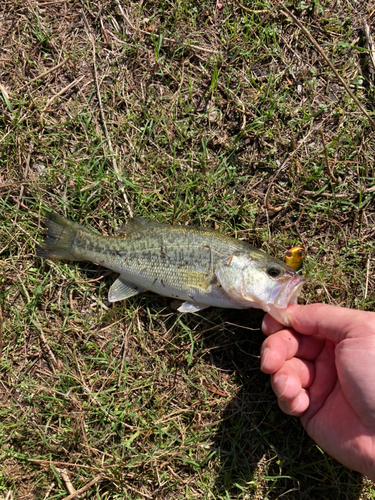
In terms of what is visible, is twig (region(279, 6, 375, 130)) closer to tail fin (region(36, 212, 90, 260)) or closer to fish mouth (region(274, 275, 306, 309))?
fish mouth (region(274, 275, 306, 309))

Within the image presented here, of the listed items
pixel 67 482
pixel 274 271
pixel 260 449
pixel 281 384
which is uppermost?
pixel 274 271

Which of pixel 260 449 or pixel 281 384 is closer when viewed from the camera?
pixel 281 384

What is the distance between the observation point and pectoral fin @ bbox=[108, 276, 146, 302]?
408 cm

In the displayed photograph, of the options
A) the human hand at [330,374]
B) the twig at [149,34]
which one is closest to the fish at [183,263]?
the human hand at [330,374]

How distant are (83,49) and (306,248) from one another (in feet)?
10.8

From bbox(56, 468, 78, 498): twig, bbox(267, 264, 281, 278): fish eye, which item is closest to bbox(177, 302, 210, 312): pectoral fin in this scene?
bbox(267, 264, 281, 278): fish eye

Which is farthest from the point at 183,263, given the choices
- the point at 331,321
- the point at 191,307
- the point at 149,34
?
the point at 149,34

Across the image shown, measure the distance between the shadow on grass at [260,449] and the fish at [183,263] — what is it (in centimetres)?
49

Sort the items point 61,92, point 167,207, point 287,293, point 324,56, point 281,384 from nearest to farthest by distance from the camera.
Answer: point 281,384, point 287,293, point 324,56, point 167,207, point 61,92

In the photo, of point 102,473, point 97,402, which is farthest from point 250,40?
point 102,473

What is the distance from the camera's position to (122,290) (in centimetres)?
409

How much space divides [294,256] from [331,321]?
0.86 meters

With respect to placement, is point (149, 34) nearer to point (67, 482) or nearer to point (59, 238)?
point (59, 238)

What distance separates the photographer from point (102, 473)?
396 cm
